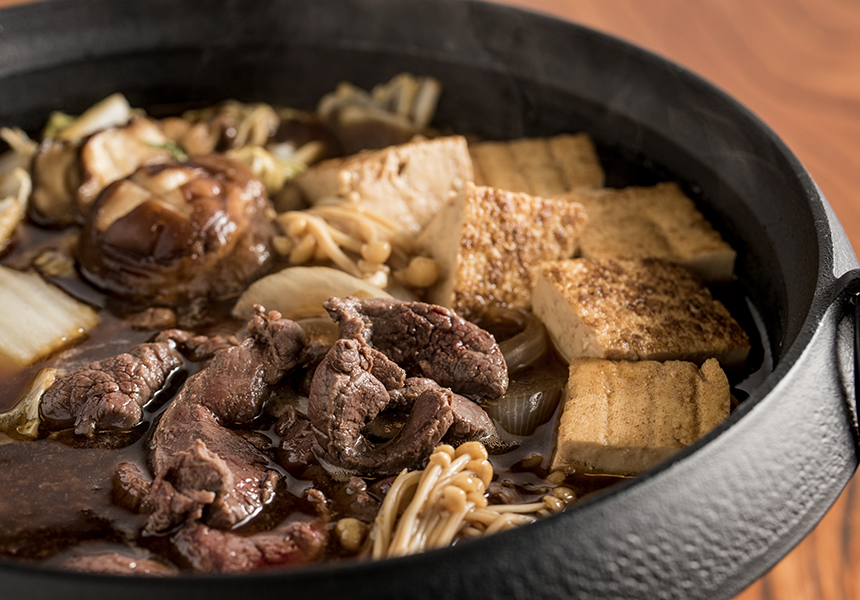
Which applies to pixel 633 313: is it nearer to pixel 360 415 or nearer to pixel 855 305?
pixel 855 305

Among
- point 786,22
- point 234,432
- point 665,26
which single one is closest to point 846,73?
point 786,22

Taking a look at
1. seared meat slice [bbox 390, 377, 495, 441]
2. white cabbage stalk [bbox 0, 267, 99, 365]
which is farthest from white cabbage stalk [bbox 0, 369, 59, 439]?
seared meat slice [bbox 390, 377, 495, 441]

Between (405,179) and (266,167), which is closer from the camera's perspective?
(405,179)

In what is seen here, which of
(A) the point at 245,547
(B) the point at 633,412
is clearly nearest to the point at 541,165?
(B) the point at 633,412

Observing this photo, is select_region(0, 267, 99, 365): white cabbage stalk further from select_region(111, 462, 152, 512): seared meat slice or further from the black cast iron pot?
the black cast iron pot

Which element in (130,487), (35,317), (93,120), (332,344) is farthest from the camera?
(93,120)
